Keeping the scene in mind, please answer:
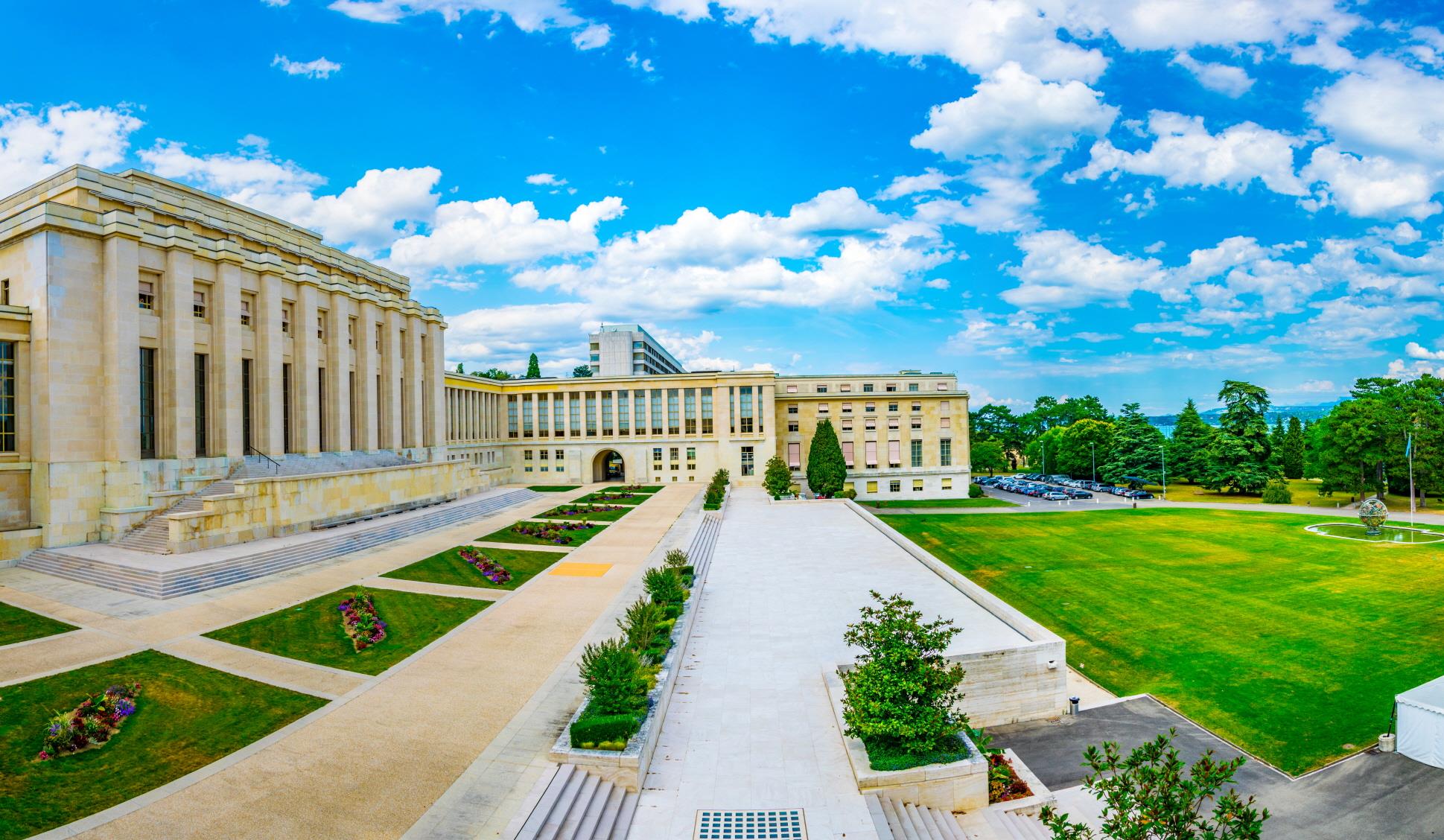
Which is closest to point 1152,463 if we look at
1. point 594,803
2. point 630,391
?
point 630,391

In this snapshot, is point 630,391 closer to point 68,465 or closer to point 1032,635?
point 68,465

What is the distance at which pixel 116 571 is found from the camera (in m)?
23.8

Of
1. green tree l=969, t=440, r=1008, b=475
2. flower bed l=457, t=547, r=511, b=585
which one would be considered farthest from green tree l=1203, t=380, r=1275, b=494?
flower bed l=457, t=547, r=511, b=585

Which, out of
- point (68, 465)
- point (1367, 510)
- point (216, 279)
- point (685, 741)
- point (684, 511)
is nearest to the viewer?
point (685, 741)

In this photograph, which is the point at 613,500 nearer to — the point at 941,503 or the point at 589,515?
the point at 589,515

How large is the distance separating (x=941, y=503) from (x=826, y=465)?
509 inches

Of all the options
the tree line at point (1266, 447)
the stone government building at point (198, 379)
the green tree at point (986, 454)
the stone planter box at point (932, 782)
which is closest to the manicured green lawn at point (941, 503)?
the tree line at point (1266, 447)

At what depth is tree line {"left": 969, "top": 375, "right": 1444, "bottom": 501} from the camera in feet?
A: 177

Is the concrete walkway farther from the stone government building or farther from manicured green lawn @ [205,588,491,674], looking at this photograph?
the stone government building

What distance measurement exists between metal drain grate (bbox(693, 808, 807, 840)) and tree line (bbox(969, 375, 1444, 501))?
62.4 m

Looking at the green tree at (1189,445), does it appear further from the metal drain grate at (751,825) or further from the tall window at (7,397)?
the tall window at (7,397)

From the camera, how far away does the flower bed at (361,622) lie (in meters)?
18.7

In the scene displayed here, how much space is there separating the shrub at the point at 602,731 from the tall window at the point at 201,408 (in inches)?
1253

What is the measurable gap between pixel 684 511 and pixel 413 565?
19944 mm
